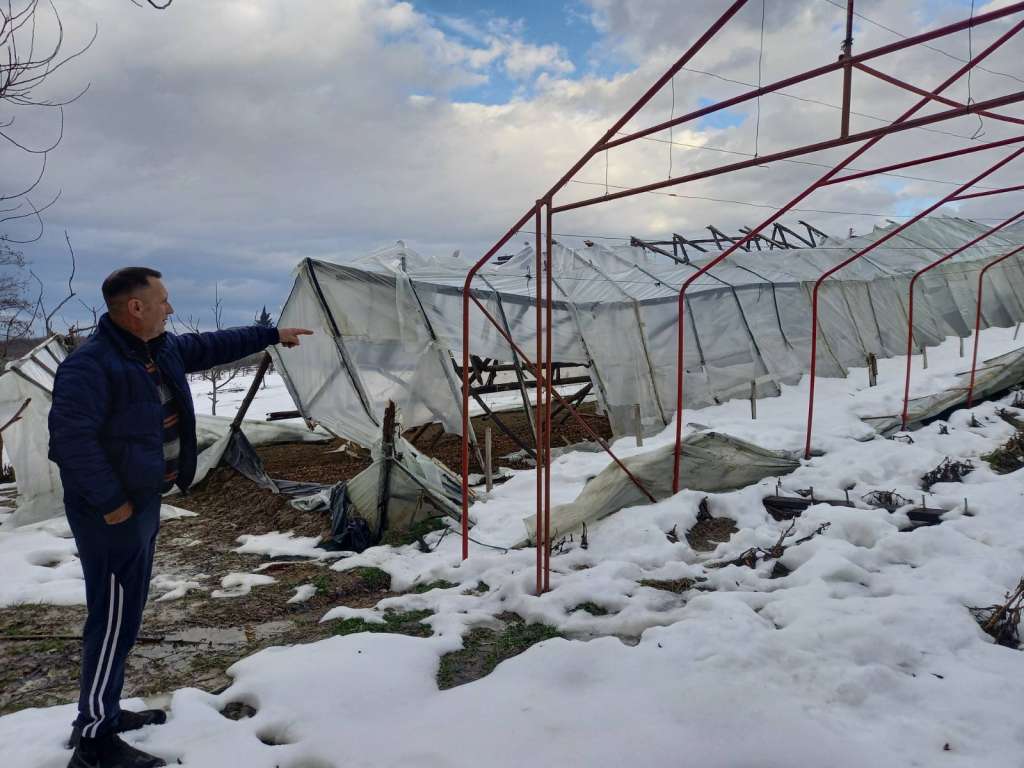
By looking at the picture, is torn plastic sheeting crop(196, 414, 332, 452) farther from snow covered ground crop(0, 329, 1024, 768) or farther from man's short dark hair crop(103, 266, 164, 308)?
man's short dark hair crop(103, 266, 164, 308)

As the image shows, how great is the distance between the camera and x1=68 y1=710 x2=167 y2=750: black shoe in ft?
9.64

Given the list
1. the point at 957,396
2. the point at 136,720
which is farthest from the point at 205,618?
the point at 957,396

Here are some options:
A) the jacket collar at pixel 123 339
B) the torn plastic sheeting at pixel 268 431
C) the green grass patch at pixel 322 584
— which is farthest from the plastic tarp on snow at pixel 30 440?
the jacket collar at pixel 123 339

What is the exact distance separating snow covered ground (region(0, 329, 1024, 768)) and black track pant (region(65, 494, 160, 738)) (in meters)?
0.30

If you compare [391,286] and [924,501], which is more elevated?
[391,286]

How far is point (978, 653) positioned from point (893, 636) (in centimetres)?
38

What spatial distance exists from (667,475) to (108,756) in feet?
16.2

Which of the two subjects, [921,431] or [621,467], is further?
[921,431]

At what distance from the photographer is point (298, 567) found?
5.88 meters

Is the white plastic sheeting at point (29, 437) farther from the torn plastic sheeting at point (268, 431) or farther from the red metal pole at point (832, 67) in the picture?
the red metal pole at point (832, 67)

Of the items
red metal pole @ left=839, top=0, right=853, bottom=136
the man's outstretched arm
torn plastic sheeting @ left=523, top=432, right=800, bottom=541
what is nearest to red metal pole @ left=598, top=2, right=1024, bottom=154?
red metal pole @ left=839, top=0, right=853, bottom=136

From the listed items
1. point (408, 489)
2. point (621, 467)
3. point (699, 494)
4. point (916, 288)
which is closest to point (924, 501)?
point (699, 494)

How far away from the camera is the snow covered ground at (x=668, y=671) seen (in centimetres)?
274

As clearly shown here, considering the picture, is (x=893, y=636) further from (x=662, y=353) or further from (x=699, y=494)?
(x=662, y=353)
